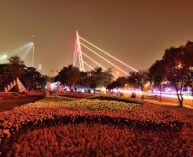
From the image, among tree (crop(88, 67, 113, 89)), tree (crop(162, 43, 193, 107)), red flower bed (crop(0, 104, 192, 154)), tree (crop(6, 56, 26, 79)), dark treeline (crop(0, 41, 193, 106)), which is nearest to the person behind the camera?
red flower bed (crop(0, 104, 192, 154))

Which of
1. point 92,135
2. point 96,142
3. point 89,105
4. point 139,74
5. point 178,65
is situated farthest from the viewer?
point 139,74

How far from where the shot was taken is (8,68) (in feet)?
217

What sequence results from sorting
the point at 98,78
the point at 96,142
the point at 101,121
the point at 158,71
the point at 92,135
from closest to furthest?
the point at 96,142, the point at 92,135, the point at 101,121, the point at 158,71, the point at 98,78

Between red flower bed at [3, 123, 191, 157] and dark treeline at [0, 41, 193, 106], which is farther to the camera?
dark treeline at [0, 41, 193, 106]

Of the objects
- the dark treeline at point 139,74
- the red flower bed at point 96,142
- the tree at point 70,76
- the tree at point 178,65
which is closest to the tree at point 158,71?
the dark treeline at point 139,74

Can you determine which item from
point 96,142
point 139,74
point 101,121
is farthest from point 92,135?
point 139,74

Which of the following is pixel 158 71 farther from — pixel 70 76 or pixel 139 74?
pixel 70 76

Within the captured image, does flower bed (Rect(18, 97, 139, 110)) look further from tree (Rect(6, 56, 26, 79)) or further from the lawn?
tree (Rect(6, 56, 26, 79))

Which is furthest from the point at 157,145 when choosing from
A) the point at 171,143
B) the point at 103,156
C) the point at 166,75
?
the point at 166,75

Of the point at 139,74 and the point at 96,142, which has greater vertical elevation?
the point at 139,74

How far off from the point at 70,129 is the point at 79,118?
136 centimetres

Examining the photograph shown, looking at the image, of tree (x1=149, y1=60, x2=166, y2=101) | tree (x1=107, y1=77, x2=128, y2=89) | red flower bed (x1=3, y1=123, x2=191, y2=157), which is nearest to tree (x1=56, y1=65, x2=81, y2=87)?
tree (x1=107, y1=77, x2=128, y2=89)

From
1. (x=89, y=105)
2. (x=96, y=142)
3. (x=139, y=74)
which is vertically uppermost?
(x=139, y=74)

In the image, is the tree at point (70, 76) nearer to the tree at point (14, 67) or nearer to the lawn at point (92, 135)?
the tree at point (14, 67)
